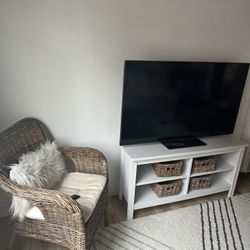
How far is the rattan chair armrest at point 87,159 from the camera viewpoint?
5.98ft

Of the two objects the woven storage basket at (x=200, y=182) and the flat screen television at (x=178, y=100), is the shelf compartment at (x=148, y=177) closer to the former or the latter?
the woven storage basket at (x=200, y=182)

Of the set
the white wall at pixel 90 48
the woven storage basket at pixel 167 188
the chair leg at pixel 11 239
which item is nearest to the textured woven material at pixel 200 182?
the woven storage basket at pixel 167 188

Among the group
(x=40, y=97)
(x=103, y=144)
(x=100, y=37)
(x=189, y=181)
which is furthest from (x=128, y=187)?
(x=100, y=37)

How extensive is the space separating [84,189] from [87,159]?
0.82 feet

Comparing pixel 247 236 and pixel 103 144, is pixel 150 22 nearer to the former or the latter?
pixel 103 144

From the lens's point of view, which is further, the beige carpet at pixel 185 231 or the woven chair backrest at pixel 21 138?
the beige carpet at pixel 185 231

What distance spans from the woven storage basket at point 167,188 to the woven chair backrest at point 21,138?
1.01 metres

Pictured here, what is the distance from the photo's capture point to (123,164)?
2.10 m

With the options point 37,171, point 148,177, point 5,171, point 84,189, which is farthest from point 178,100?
point 5,171

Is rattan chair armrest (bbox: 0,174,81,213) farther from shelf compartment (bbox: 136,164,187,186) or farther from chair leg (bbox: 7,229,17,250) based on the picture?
shelf compartment (bbox: 136,164,187,186)

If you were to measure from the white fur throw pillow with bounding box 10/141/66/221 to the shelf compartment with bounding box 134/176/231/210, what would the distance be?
28.7 inches

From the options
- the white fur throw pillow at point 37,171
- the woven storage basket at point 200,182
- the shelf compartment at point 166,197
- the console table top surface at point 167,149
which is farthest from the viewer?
the woven storage basket at point 200,182

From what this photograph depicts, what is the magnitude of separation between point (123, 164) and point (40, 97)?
0.89 meters

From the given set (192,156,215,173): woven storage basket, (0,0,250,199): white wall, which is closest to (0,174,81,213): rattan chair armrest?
(0,0,250,199): white wall
